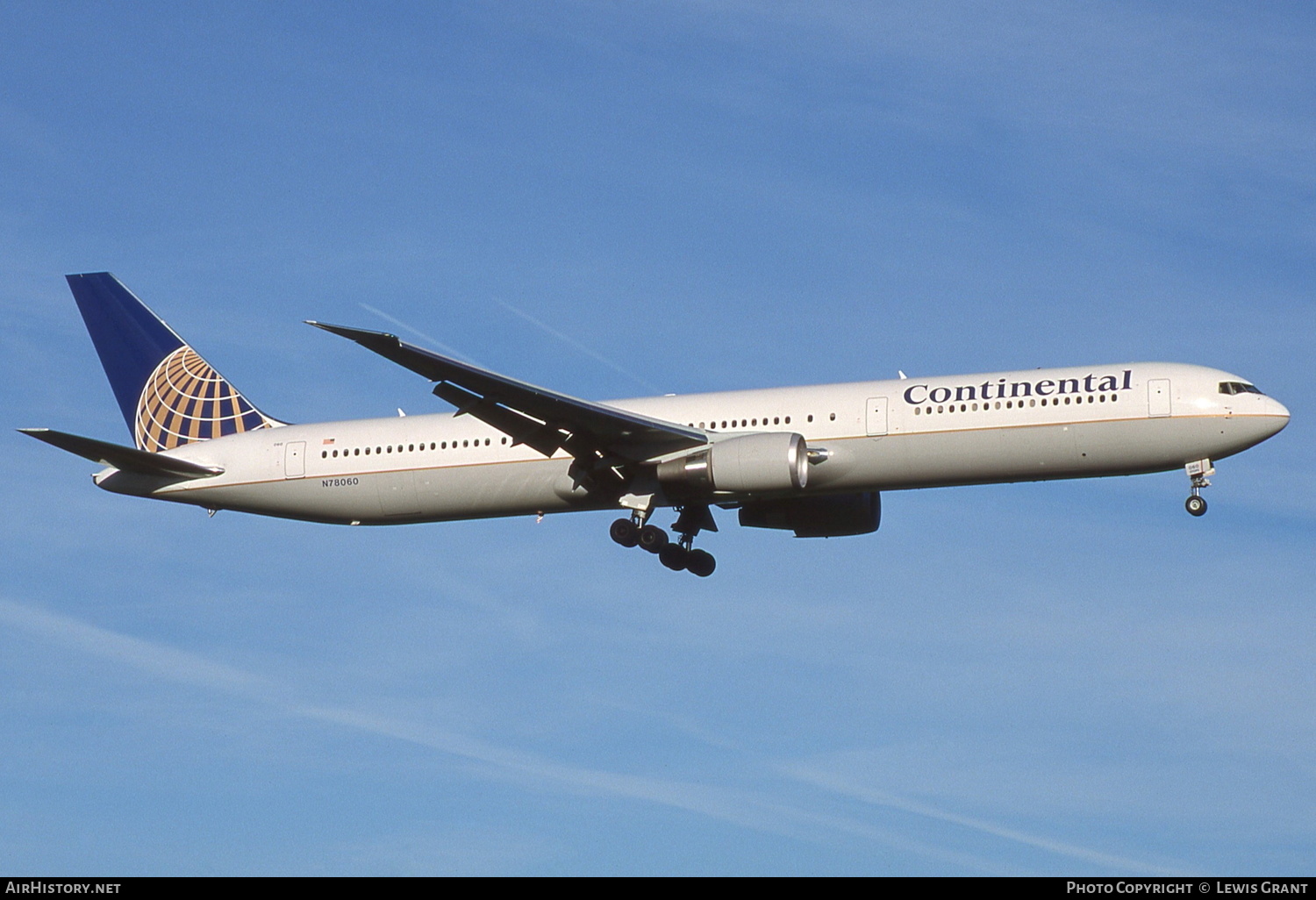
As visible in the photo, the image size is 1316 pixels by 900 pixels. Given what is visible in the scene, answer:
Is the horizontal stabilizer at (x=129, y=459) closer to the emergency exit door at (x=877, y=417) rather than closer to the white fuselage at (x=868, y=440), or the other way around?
the white fuselage at (x=868, y=440)

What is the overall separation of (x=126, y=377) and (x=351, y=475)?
32.7ft

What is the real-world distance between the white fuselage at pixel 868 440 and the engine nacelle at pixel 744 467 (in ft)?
2.50

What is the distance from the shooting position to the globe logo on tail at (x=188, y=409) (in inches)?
1907

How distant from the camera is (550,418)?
4100 centimetres

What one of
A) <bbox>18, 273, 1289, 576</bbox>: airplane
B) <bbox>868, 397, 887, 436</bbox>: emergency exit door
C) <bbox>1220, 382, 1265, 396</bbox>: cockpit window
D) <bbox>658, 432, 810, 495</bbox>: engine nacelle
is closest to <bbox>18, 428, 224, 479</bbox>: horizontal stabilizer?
<bbox>18, 273, 1289, 576</bbox>: airplane

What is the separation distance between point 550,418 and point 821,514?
8860 mm

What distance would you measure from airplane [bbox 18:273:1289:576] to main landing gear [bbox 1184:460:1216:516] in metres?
0.05

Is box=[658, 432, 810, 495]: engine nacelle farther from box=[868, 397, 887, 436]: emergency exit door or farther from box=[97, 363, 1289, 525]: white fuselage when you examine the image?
box=[868, 397, 887, 436]: emergency exit door

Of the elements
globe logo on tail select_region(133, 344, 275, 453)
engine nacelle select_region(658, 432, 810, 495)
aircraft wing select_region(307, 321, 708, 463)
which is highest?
globe logo on tail select_region(133, 344, 275, 453)

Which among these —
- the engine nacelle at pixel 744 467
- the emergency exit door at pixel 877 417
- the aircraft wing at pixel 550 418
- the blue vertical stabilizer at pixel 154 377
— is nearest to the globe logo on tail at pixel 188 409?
the blue vertical stabilizer at pixel 154 377

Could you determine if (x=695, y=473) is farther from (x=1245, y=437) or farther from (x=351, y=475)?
(x=1245, y=437)

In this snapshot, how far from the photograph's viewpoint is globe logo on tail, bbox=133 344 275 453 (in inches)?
1907

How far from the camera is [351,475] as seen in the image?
44.8 meters

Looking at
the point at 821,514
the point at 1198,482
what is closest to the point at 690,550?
the point at 821,514
